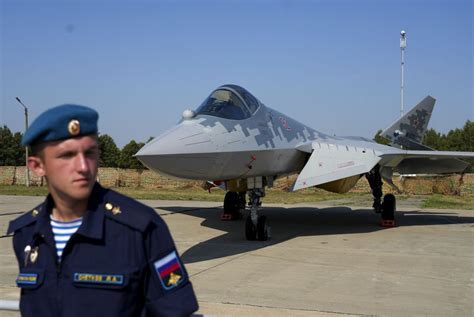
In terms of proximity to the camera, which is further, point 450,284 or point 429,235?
point 429,235

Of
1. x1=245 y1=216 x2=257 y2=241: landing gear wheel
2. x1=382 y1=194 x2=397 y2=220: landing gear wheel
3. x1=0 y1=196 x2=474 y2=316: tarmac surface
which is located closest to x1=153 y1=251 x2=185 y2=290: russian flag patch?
x1=0 y1=196 x2=474 y2=316: tarmac surface

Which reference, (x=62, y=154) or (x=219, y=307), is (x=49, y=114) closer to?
(x=62, y=154)

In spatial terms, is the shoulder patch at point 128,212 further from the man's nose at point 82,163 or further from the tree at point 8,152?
the tree at point 8,152

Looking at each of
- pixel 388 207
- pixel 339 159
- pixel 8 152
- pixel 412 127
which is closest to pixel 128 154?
pixel 8 152

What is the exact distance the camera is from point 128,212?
6.24ft

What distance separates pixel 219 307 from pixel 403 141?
13.1 metres

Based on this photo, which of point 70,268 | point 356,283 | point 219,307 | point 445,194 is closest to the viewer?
point 70,268

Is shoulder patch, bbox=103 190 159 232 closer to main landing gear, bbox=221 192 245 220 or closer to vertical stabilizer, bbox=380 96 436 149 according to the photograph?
main landing gear, bbox=221 192 245 220

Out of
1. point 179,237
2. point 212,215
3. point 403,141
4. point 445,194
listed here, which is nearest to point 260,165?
point 179,237

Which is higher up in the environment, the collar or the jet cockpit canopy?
the jet cockpit canopy

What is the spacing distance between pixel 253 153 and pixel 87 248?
8.23m

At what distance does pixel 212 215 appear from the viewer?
16844mm

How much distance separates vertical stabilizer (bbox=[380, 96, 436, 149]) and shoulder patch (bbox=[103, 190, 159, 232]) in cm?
1614

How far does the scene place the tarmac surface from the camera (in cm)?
581
